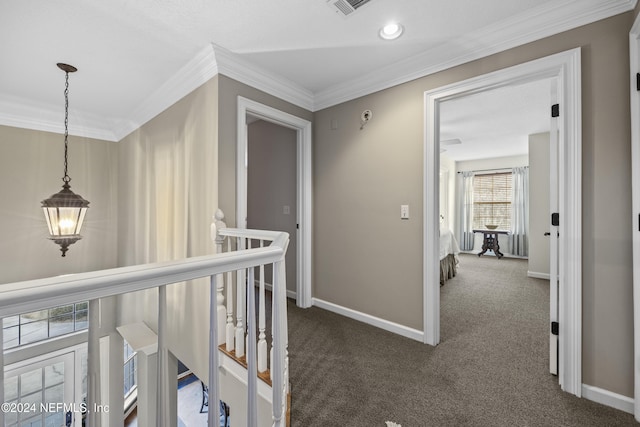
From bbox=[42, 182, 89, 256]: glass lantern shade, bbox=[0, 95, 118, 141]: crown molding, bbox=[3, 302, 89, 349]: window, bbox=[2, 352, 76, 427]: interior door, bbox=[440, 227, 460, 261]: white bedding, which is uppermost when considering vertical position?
bbox=[0, 95, 118, 141]: crown molding

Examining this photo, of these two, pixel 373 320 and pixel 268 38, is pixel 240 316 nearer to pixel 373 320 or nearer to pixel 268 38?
pixel 373 320

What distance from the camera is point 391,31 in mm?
1956

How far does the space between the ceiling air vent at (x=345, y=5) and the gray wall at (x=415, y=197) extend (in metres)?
0.86

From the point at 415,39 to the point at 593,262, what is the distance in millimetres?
1866

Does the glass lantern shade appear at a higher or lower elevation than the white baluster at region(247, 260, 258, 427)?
higher

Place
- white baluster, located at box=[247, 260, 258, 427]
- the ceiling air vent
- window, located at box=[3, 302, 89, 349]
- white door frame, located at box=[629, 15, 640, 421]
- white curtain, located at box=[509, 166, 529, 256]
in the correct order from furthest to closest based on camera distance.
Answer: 1. white curtain, located at box=[509, 166, 529, 256]
2. window, located at box=[3, 302, 89, 349]
3. the ceiling air vent
4. white door frame, located at box=[629, 15, 640, 421]
5. white baluster, located at box=[247, 260, 258, 427]

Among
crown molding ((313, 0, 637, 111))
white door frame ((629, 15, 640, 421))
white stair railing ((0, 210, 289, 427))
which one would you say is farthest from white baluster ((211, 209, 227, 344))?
white door frame ((629, 15, 640, 421))

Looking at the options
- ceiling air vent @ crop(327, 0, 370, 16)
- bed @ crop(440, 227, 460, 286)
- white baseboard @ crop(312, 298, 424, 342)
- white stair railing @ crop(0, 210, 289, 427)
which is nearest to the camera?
white stair railing @ crop(0, 210, 289, 427)

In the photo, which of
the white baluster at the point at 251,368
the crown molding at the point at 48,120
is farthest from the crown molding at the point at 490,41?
the crown molding at the point at 48,120

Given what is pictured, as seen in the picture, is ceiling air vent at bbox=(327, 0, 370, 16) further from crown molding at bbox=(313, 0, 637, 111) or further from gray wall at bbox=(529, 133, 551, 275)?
gray wall at bbox=(529, 133, 551, 275)

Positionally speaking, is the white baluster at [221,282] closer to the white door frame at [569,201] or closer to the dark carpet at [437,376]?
the dark carpet at [437,376]

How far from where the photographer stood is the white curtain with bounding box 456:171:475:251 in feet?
23.3

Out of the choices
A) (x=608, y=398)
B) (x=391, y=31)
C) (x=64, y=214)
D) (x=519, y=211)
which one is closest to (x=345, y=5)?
(x=391, y=31)

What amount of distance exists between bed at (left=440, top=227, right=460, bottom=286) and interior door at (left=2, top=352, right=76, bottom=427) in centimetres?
518
